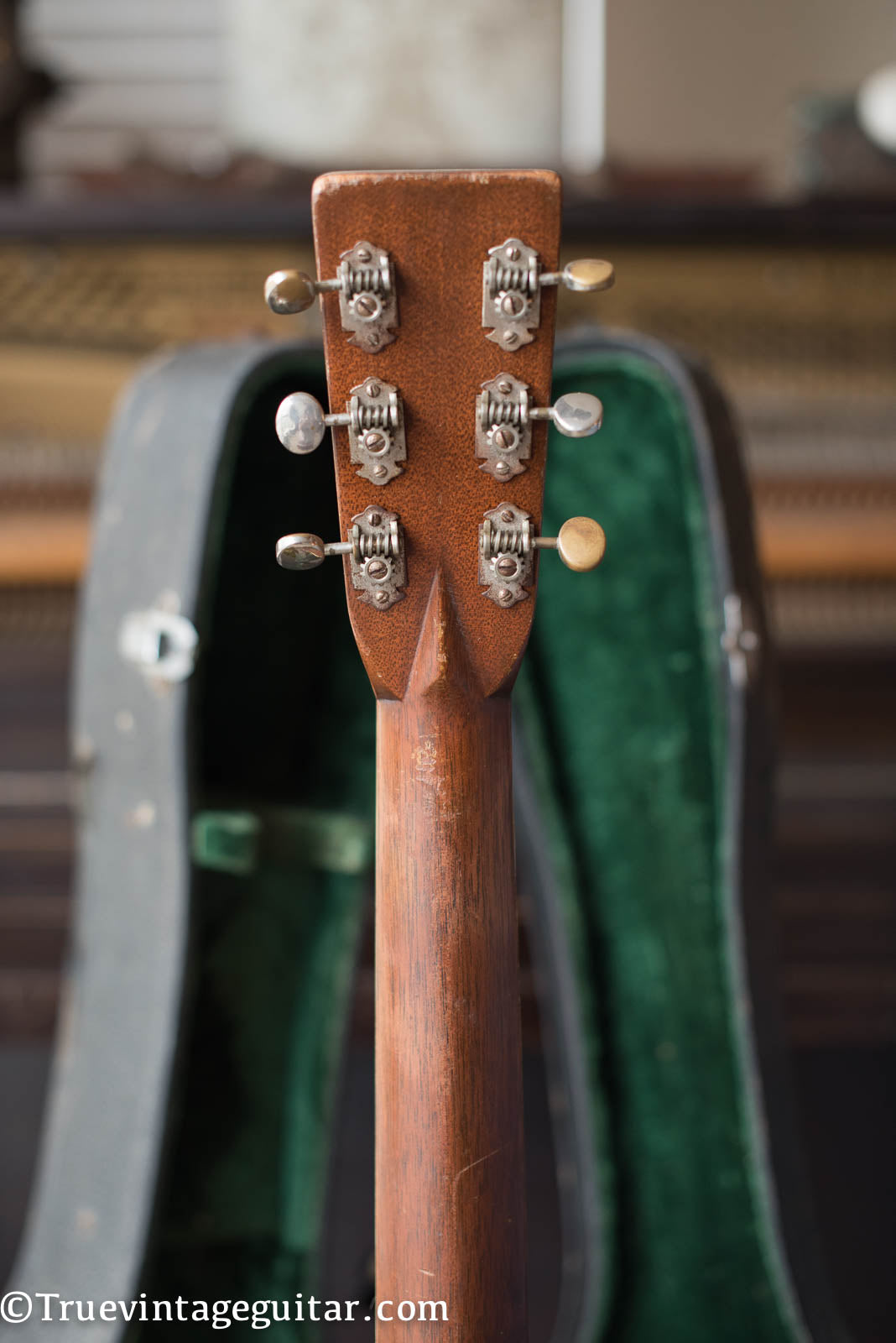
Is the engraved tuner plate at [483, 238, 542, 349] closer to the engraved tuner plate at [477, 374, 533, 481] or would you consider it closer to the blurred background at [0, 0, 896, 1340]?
the engraved tuner plate at [477, 374, 533, 481]

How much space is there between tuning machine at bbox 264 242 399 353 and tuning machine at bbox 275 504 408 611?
7cm

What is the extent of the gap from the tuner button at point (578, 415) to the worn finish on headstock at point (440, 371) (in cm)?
2

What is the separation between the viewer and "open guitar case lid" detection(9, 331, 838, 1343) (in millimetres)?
738

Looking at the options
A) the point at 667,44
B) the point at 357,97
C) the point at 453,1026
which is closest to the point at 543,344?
the point at 453,1026

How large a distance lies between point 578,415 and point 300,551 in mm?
124

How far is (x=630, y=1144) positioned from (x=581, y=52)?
5.23ft

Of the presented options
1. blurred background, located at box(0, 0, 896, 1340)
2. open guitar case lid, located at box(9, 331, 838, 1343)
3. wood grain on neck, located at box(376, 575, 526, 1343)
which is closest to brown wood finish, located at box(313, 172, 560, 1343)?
wood grain on neck, located at box(376, 575, 526, 1343)

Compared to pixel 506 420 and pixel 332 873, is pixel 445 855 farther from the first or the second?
pixel 332 873

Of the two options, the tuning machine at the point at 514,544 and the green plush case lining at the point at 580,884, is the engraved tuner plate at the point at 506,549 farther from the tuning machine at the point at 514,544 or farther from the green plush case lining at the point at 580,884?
the green plush case lining at the point at 580,884

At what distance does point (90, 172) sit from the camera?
1188 mm

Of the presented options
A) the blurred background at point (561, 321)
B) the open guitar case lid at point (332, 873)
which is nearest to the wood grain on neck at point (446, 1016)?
the open guitar case lid at point (332, 873)

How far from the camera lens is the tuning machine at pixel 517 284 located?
465mm

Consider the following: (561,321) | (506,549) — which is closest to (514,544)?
(506,549)

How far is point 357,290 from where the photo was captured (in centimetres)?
47
